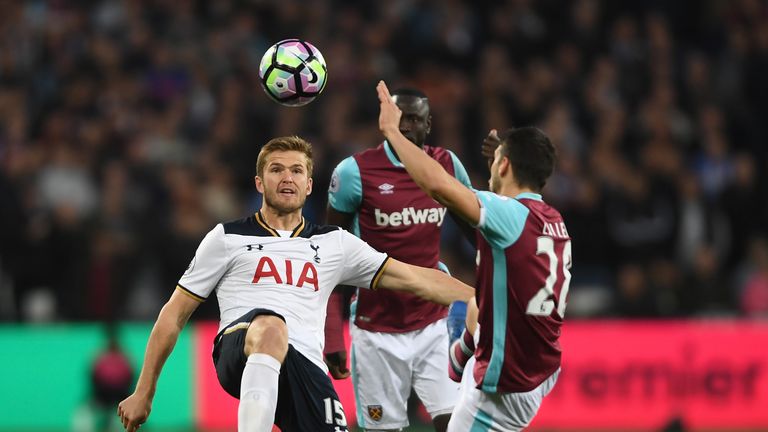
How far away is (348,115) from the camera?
13664 millimetres

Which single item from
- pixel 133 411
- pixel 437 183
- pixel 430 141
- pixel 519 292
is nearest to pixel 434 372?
pixel 519 292

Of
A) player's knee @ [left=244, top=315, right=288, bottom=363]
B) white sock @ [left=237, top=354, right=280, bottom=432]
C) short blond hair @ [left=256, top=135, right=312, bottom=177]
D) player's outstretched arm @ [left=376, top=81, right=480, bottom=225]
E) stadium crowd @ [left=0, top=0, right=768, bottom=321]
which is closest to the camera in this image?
player's outstretched arm @ [left=376, top=81, right=480, bottom=225]

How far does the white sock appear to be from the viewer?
5480 mm

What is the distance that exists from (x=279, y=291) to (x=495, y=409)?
1205 millimetres

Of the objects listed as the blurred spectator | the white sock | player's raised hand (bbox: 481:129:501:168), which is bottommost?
the blurred spectator

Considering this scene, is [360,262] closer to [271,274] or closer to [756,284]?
[271,274]

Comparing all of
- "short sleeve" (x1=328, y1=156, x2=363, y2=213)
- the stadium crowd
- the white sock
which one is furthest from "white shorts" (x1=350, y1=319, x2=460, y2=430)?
the stadium crowd

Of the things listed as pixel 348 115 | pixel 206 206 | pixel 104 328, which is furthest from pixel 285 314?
pixel 348 115

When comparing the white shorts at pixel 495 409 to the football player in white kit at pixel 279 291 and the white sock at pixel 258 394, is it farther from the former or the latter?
the white sock at pixel 258 394

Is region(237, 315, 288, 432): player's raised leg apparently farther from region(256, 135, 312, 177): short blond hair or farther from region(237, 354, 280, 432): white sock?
region(256, 135, 312, 177): short blond hair

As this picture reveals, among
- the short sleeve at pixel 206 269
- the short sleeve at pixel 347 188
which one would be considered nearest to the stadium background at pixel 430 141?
the short sleeve at pixel 347 188

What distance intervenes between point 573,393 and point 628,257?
1817 millimetres

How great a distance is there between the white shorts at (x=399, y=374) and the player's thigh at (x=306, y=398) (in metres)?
1.24

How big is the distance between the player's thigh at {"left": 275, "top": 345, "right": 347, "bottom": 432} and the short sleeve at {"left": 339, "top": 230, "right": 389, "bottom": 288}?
599 mm
